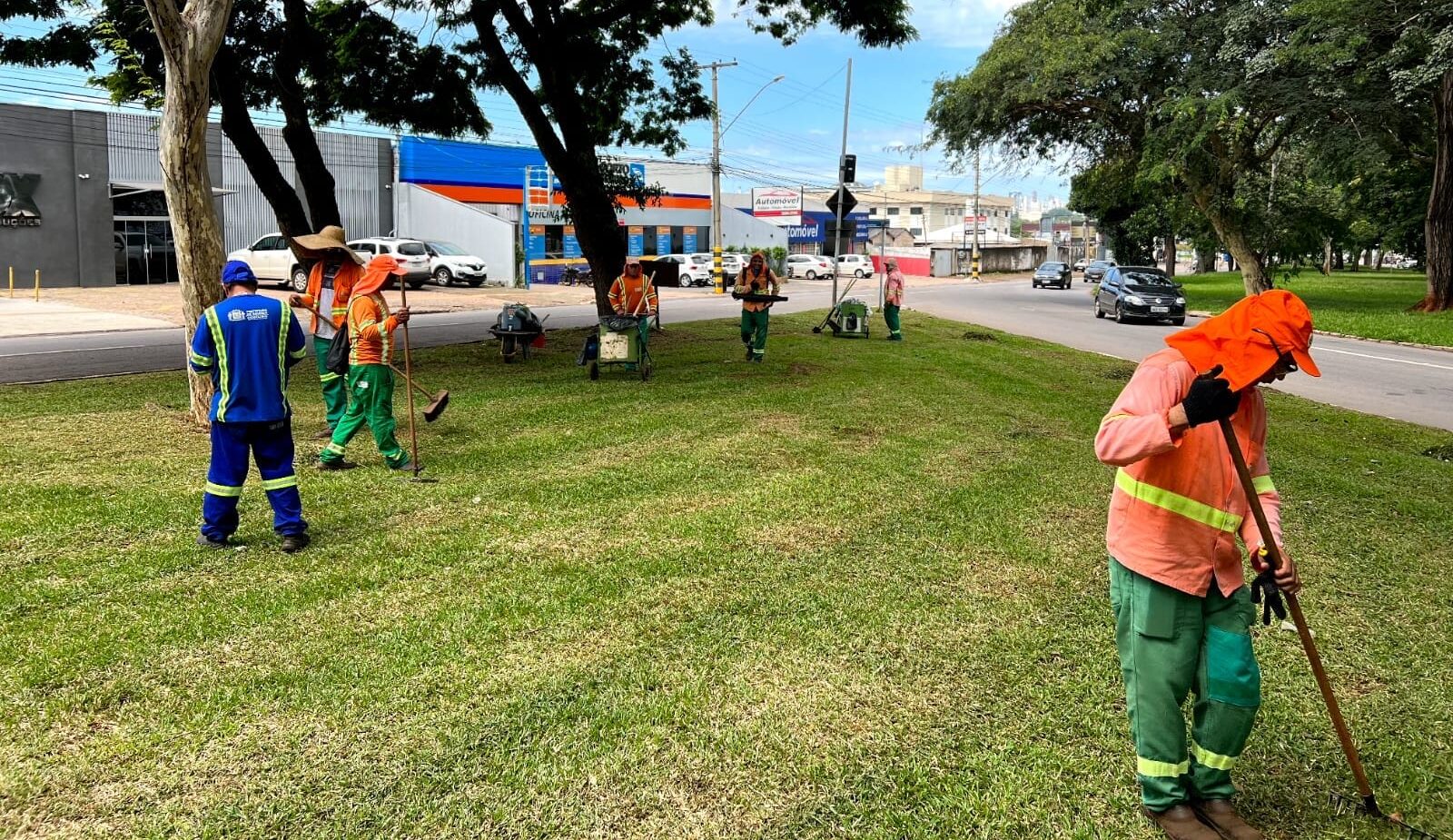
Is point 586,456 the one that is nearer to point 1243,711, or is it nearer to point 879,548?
point 879,548

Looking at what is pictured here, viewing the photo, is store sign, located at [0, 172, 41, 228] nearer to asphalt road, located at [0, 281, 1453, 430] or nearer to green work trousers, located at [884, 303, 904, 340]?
A: asphalt road, located at [0, 281, 1453, 430]

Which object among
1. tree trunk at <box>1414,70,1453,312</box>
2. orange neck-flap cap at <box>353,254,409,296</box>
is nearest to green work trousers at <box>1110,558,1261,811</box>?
orange neck-flap cap at <box>353,254,409,296</box>

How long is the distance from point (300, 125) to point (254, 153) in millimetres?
1183

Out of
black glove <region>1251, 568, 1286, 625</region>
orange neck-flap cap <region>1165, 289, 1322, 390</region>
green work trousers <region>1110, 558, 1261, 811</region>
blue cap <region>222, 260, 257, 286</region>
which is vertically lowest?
green work trousers <region>1110, 558, 1261, 811</region>

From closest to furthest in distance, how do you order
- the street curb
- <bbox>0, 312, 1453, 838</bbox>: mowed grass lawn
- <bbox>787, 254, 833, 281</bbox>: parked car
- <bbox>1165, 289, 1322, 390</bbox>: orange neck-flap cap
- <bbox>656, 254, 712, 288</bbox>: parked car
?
<bbox>1165, 289, 1322, 390</bbox>: orange neck-flap cap, <bbox>0, 312, 1453, 838</bbox>: mowed grass lawn, the street curb, <bbox>656, 254, 712, 288</bbox>: parked car, <bbox>787, 254, 833, 281</bbox>: parked car

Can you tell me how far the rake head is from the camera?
3182mm

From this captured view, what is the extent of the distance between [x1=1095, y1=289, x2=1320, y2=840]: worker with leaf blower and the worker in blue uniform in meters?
4.51

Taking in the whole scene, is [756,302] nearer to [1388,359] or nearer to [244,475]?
[244,475]

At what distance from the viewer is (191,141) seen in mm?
8359

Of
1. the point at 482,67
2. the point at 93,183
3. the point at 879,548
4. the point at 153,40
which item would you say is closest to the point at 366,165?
the point at 93,183

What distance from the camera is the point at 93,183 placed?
3028cm

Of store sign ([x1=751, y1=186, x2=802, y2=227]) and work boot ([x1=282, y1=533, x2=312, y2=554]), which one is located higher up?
store sign ([x1=751, y1=186, x2=802, y2=227])

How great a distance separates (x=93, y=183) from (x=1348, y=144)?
35.7 m

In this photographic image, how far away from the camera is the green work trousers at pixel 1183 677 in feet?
9.72
